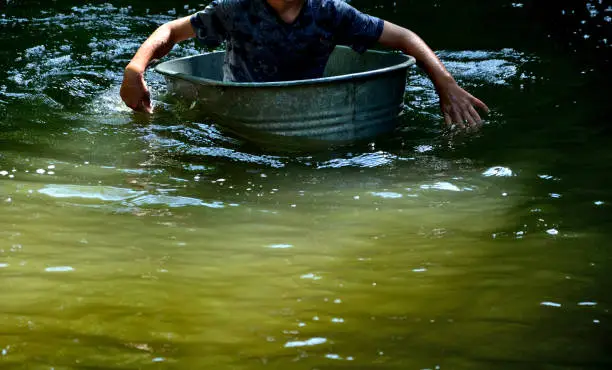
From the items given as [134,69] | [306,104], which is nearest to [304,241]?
[306,104]

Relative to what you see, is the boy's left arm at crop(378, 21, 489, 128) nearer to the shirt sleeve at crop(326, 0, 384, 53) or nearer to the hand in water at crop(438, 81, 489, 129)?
the hand in water at crop(438, 81, 489, 129)

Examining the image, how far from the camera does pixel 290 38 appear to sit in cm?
512

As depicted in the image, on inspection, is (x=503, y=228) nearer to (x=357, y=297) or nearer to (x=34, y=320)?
(x=357, y=297)

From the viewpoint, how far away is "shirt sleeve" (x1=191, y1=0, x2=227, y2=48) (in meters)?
5.14

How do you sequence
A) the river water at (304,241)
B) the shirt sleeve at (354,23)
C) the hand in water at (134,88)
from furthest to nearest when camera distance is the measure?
the shirt sleeve at (354,23), the hand in water at (134,88), the river water at (304,241)

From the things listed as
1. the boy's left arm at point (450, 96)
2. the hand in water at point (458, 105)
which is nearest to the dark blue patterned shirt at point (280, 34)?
the boy's left arm at point (450, 96)

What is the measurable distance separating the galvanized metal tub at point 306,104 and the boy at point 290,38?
191 mm

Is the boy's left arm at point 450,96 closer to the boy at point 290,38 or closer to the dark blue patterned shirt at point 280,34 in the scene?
the boy at point 290,38

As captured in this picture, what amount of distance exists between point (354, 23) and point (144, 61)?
Result: 1.36m

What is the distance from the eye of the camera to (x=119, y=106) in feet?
19.4

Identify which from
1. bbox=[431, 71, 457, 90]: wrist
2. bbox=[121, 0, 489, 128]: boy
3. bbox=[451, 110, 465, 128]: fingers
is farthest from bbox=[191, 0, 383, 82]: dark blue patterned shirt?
bbox=[451, 110, 465, 128]: fingers

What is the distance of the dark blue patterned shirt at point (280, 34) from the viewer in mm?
5055

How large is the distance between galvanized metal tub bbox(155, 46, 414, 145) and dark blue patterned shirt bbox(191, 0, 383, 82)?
40 centimetres

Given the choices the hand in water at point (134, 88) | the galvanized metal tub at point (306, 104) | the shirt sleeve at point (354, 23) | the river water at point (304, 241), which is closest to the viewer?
the river water at point (304, 241)
